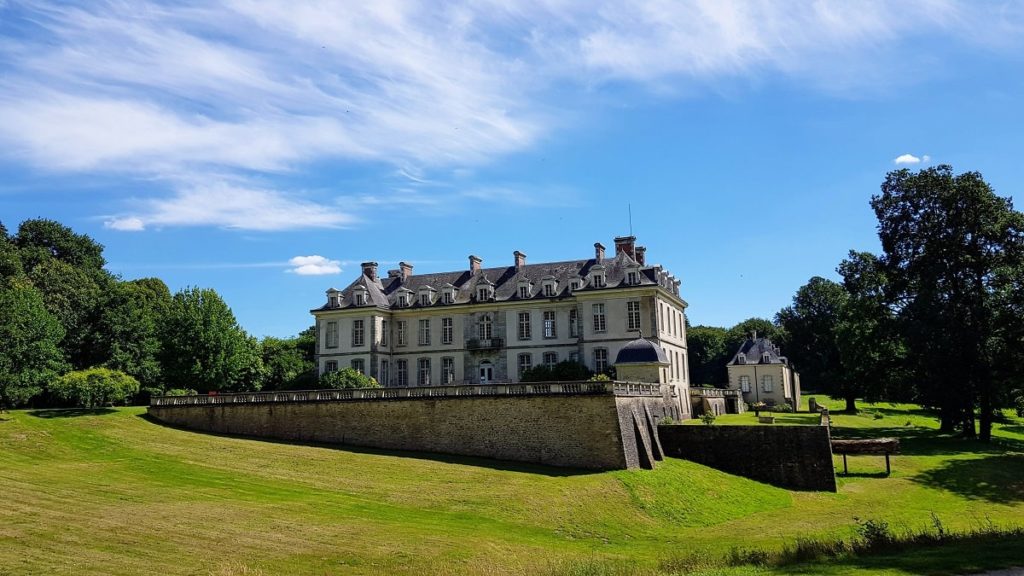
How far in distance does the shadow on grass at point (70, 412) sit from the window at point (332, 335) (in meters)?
15.0

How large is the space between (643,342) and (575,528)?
1706cm

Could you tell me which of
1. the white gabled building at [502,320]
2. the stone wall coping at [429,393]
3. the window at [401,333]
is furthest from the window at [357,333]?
the stone wall coping at [429,393]

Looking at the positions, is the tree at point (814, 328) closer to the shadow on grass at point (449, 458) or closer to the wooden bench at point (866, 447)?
the wooden bench at point (866, 447)

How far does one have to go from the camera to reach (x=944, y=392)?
1610 inches

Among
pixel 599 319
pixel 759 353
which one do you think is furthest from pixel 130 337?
pixel 759 353

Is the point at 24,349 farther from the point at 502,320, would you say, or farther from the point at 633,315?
the point at 633,315

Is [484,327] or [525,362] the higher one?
[484,327]

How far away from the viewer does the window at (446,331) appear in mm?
49875

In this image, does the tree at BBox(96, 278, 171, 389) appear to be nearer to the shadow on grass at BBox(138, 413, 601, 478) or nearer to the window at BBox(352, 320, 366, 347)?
the shadow on grass at BBox(138, 413, 601, 478)

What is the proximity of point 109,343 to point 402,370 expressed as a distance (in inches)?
741

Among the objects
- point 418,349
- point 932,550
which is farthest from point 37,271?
point 932,550

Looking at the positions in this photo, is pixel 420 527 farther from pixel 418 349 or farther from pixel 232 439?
pixel 418 349

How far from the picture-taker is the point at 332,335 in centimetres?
5072

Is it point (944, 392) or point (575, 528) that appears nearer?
point (575, 528)
